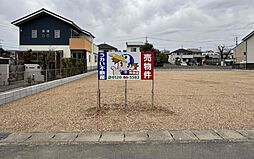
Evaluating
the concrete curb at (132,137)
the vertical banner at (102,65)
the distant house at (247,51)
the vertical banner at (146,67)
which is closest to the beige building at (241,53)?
the distant house at (247,51)

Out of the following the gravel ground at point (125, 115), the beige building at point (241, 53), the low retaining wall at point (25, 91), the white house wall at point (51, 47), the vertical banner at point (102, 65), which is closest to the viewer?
the gravel ground at point (125, 115)

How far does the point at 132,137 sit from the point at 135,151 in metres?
0.68

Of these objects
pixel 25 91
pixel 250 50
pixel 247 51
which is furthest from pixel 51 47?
pixel 247 51

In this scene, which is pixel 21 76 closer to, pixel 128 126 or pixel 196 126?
pixel 128 126

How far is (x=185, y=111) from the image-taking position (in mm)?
6680

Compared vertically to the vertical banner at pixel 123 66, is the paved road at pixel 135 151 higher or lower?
lower

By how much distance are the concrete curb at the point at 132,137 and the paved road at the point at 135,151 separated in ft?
0.65

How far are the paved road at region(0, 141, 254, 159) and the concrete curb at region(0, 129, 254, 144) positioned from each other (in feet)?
0.65

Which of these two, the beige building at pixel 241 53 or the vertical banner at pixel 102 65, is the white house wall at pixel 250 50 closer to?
the beige building at pixel 241 53

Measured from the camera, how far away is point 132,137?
14.8ft

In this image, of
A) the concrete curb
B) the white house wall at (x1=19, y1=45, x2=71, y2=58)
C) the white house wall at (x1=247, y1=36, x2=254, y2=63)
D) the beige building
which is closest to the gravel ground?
the concrete curb

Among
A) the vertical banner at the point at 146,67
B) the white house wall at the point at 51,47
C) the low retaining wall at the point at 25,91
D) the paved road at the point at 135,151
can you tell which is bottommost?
the paved road at the point at 135,151

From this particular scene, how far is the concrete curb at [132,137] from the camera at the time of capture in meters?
4.36

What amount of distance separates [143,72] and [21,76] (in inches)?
281
